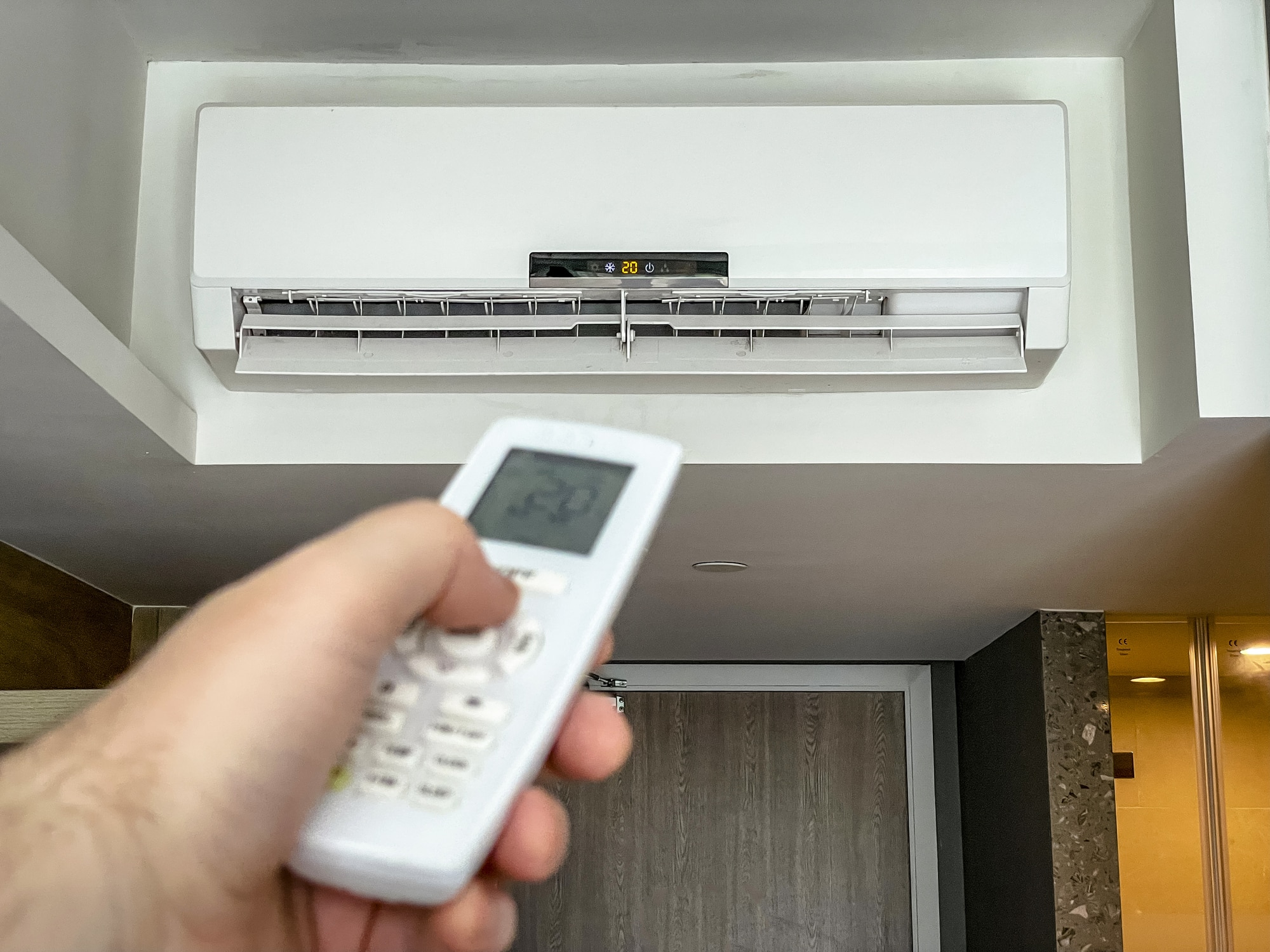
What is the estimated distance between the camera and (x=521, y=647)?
0.53m

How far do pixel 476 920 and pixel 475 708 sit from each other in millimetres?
110

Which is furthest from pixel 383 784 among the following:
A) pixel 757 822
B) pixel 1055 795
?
pixel 757 822

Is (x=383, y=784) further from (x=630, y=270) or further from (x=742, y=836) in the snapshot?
(x=742, y=836)

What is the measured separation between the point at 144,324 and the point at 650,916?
2165mm

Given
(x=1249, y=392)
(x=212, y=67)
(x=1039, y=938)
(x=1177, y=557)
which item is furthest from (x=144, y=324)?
(x=1039, y=938)

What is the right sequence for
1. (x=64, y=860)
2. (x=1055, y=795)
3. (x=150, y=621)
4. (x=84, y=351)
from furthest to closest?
1. (x=150, y=621)
2. (x=1055, y=795)
3. (x=84, y=351)
4. (x=64, y=860)

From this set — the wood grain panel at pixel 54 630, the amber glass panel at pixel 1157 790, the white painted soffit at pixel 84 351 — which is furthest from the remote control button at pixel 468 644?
the amber glass panel at pixel 1157 790

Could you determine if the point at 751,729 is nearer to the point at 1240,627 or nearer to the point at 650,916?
the point at 650,916

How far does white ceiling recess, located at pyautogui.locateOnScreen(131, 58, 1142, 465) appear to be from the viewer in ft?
4.12

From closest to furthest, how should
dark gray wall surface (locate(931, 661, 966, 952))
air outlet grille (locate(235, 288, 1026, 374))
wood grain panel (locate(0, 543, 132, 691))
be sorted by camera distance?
air outlet grille (locate(235, 288, 1026, 374)) → wood grain panel (locate(0, 543, 132, 691)) → dark gray wall surface (locate(931, 661, 966, 952))

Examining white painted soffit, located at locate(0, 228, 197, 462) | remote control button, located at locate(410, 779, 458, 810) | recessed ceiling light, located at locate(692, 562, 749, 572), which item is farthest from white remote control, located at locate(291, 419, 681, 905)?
recessed ceiling light, located at locate(692, 562, 749, 572)

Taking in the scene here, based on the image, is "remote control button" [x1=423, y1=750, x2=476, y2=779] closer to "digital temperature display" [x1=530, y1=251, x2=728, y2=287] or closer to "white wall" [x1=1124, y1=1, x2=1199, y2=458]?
"digital temperature display" [x1=530, y1=251, x2=728, y2=287]

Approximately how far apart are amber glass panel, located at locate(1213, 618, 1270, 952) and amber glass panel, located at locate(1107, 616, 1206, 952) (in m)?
0.07

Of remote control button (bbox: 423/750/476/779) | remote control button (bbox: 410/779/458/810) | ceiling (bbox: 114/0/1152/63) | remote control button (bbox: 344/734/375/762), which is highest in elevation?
ceiling (bbox: 114/0/1152/63)
